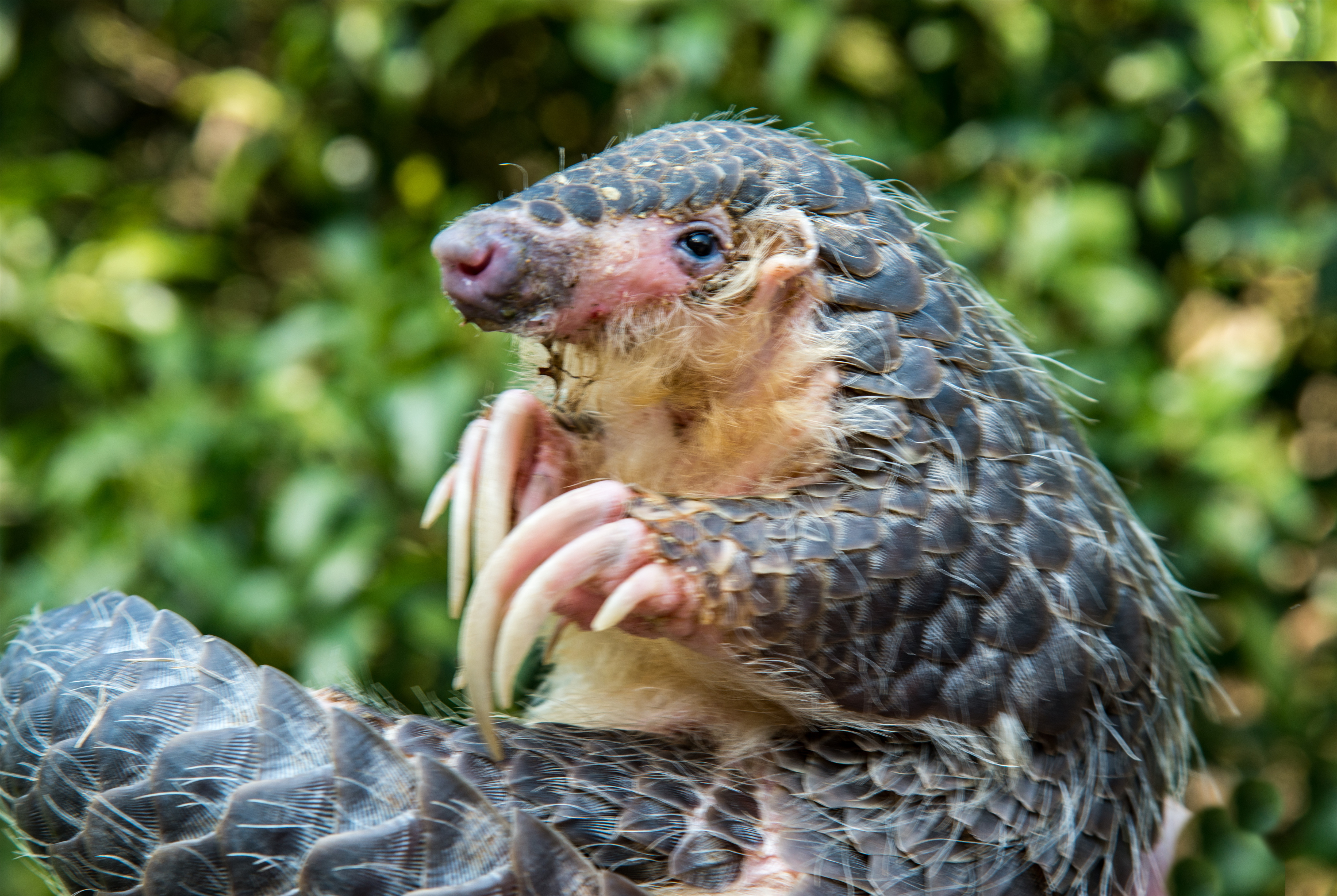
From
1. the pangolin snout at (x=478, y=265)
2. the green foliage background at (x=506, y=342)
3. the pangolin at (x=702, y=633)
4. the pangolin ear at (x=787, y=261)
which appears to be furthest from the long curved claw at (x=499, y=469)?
the green foliage background at (x=506, y=342)

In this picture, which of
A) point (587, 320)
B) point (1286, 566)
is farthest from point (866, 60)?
point (587, 320)

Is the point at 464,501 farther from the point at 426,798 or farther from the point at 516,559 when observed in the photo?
the point at 426,798

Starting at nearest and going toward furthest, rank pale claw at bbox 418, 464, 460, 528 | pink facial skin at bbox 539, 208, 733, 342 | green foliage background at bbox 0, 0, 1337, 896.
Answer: pink facial skin at bbox 539, 208, 733, 342 < pale claw at bbox 418, 464, 460, 528 < green foliage background at bbox 0, 0, 1337, 896

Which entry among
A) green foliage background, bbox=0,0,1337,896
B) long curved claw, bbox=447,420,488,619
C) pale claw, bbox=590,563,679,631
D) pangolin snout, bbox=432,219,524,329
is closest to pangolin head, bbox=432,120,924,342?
pangolin snout, bbox=432,219,524,329

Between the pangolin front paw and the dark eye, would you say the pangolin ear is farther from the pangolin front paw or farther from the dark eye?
the pangolin front paw

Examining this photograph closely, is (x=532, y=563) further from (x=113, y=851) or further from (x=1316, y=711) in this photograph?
(x=1316, y=711)

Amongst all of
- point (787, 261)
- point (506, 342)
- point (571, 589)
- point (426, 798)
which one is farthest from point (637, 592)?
point (506, 342)
